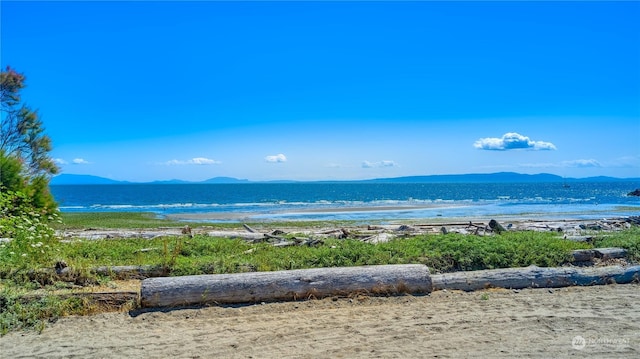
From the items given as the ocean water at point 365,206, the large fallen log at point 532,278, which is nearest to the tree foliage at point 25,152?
the ocean water at point 365,206

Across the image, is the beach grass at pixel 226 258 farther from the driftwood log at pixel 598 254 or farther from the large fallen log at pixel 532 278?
the large fallen log at pixel 532 278

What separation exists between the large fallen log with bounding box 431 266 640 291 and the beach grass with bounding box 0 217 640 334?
2.13ft

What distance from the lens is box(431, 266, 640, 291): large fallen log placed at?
8.16 m

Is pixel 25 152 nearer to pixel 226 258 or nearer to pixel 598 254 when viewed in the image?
pixel 226 258

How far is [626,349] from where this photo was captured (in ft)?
18.3

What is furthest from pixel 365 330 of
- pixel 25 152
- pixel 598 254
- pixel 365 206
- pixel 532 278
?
pixel 365 206

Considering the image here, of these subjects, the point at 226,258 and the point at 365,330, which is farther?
the point at 226,258

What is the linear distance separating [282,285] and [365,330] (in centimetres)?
189

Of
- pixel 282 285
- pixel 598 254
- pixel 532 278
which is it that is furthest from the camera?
pixel 598 254

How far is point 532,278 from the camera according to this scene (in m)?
8.36

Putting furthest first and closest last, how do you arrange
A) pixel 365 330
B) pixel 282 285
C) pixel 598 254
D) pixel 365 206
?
1. pixel 365 206
2. pixel 598 254
3. pixel 282 285
4. pixel 365 330

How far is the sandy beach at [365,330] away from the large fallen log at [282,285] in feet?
0.73

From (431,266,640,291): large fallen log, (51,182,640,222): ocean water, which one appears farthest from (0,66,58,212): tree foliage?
(431,266,640,291): large fallen log

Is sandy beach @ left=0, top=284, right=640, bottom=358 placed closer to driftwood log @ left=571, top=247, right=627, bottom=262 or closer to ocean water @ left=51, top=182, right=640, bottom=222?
driftwood log @ left=571, top=247, right=627, bottom=262
